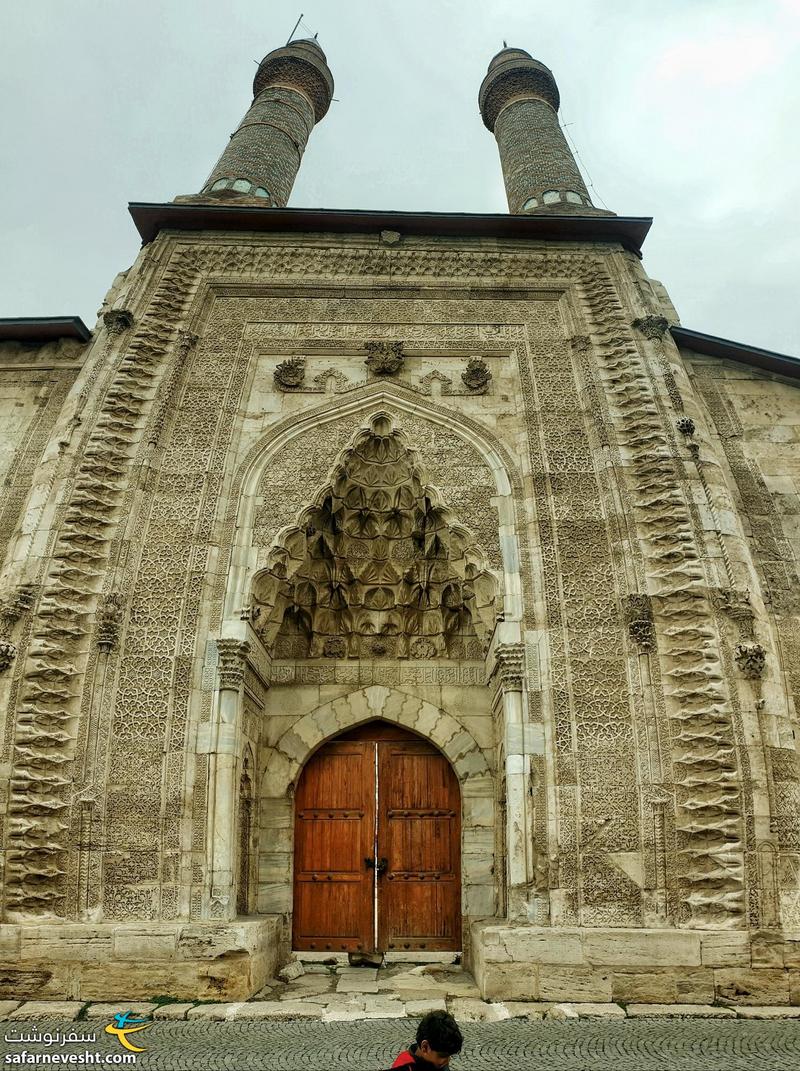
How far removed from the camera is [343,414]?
7.81 meters

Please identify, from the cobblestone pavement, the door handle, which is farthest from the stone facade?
the door handle

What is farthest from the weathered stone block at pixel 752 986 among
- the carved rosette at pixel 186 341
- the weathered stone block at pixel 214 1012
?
the carved rosette at pixel 186 341

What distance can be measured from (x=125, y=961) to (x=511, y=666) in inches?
137

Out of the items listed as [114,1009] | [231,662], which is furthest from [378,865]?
[114,1009]

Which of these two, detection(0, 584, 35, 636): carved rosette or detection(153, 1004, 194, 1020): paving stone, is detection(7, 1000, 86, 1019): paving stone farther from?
detection(0, 584, 35, 636): carved rosette

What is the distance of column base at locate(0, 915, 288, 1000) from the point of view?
5293 mm

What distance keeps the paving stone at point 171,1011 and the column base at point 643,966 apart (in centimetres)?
197

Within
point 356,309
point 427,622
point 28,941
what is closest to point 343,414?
point 356,309

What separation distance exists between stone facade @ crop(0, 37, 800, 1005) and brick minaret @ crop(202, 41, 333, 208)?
490 cm

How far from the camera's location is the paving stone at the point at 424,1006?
16.3 ft

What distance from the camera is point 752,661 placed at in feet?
20.2

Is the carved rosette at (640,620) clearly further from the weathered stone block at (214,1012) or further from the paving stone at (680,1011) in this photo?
the weathered stone block at (214,1012)

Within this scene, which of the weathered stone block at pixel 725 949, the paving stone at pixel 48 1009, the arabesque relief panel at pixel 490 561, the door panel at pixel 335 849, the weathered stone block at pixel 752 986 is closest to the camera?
the paving stone at pixel 48 1009

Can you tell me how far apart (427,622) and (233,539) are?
2106 millimetres
